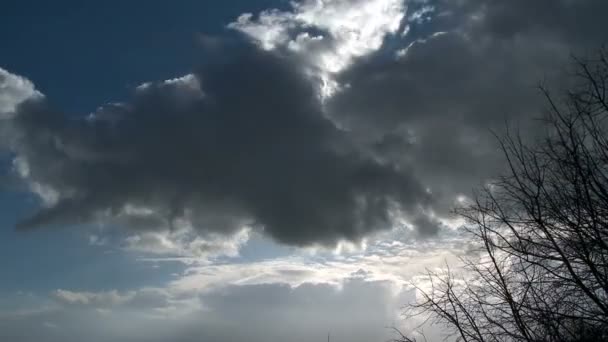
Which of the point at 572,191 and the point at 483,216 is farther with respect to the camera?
the point at 483,216

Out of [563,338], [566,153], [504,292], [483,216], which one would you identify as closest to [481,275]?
[504,292]

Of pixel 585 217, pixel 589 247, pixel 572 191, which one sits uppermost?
pixel 572 191

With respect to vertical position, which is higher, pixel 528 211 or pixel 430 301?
pixel 528 211

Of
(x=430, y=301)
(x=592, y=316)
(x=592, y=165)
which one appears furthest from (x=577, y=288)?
(x=430, y=301)

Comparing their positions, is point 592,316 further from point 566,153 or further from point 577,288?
point 566,153

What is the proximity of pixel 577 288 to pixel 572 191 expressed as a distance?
5.44 feet

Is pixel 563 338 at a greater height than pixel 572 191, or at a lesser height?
lesser

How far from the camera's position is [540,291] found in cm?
750

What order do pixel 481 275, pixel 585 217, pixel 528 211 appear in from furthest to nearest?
pixel 481 275 < pixel 528 211 < pixel 585 217

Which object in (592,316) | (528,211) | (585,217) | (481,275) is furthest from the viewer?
(481,275)

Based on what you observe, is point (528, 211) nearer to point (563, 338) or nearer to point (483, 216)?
point (483, 216)

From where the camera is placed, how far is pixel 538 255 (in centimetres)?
740

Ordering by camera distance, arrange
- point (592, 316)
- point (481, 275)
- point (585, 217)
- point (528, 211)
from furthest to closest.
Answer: point (481, 275), point (528, 211), point (585, 217), point (592, 316)

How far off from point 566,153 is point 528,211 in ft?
3.95
